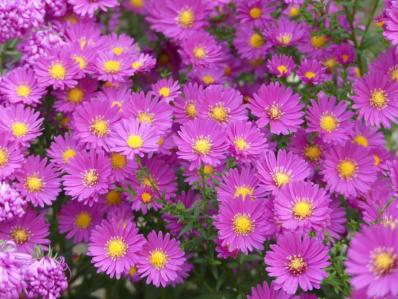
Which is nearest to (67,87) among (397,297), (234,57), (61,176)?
(61,176)

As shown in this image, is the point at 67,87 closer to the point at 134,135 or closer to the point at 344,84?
the point at 134,135

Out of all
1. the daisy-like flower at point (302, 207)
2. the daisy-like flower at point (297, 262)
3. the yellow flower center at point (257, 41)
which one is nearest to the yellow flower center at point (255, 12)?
the yellow flower center at point (257, 41)

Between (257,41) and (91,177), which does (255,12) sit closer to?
(257,41)

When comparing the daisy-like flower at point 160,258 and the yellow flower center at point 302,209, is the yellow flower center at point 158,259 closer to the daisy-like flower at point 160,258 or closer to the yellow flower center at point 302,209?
the daisy-like flower at point 160,258

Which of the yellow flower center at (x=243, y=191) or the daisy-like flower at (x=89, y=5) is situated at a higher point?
the daisy-like flower at (x=89, y=5)

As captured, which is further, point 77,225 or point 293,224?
point 77,225

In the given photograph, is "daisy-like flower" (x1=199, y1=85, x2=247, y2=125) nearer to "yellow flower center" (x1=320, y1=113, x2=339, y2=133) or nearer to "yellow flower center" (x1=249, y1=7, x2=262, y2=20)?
"yellow flower center" (x1=320, y1=113, x2=339, y2=133)
